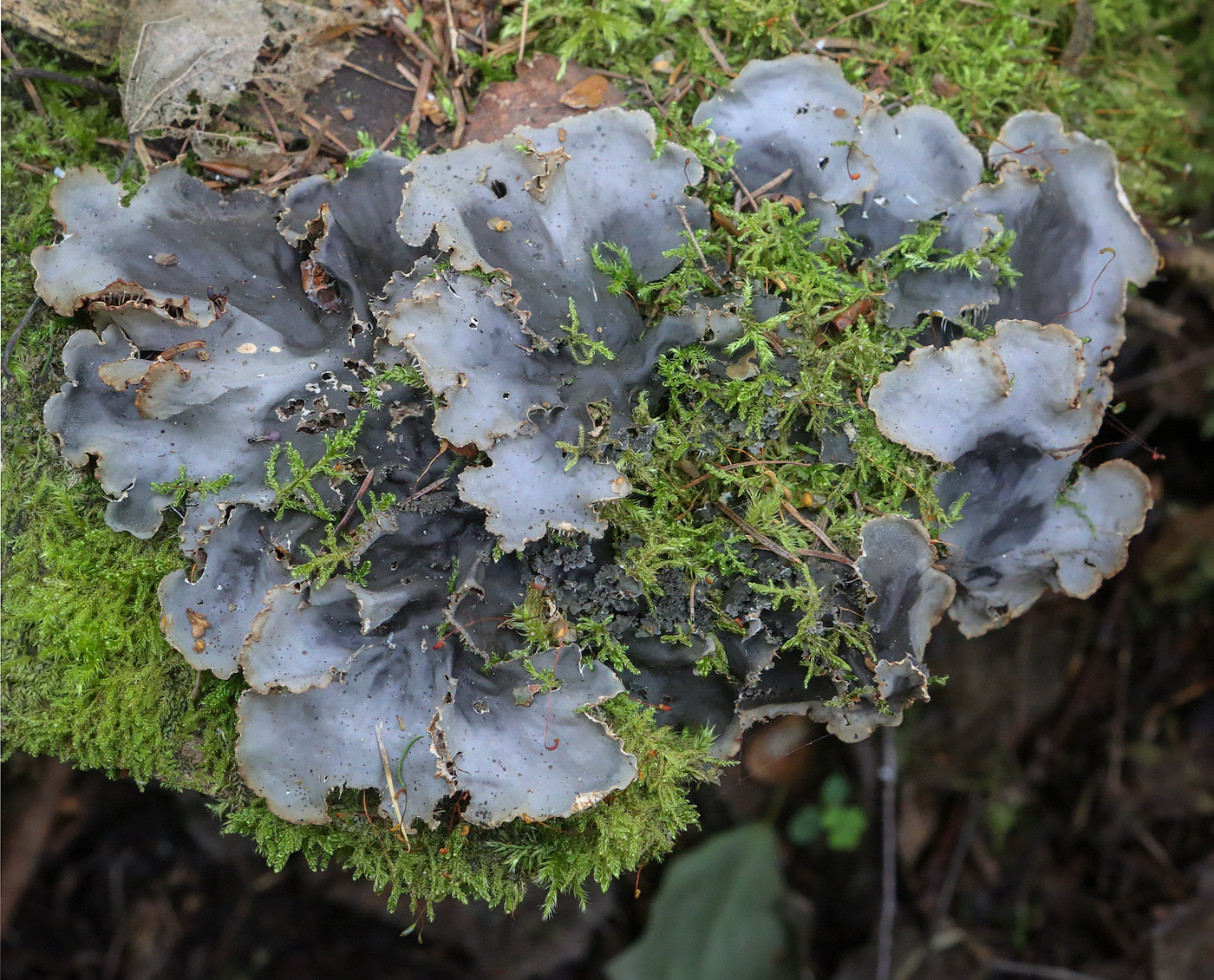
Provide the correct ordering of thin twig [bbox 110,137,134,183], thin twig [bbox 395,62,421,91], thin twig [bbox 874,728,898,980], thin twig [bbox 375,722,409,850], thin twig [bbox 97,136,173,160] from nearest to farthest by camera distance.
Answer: thin twig [bbox 375,722,409,850] < thin twig [bbox 110,137,134,183] < thin twig [bbox 97,136,173,160] < thin twig [bbox 395,62,421,91] < thin twig [bbox 874,728,898,980]

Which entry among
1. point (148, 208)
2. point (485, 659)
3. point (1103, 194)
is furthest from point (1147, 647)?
point (148, 208)

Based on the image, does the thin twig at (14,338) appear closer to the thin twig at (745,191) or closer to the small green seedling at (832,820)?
the thin twig at (745,191)

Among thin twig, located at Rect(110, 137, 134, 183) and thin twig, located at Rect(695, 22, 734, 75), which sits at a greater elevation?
thin twig, located at Rect(695, 22, 734, 75)

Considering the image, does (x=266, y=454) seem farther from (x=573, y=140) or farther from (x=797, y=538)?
(x=797, y=538)

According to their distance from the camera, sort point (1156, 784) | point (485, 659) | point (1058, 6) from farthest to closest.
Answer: point (1156, 784) < point (1058, 6) < point (485, 659)

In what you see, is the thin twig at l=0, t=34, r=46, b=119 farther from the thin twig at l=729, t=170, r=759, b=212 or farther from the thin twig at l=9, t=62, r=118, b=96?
the thin twig at l=729, t=170, r=759, b=212

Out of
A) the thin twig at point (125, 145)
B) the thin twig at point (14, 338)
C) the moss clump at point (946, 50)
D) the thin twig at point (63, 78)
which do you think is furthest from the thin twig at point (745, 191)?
the thin twig at point (14, 338)

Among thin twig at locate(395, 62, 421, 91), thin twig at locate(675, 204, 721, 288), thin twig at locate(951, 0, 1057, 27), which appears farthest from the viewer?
thin twig at locate(951, 0, 1057, 27)

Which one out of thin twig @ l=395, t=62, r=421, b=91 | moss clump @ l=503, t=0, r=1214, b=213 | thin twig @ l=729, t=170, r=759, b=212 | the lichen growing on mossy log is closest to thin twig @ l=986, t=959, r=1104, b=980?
the lichen growing on mossy log
